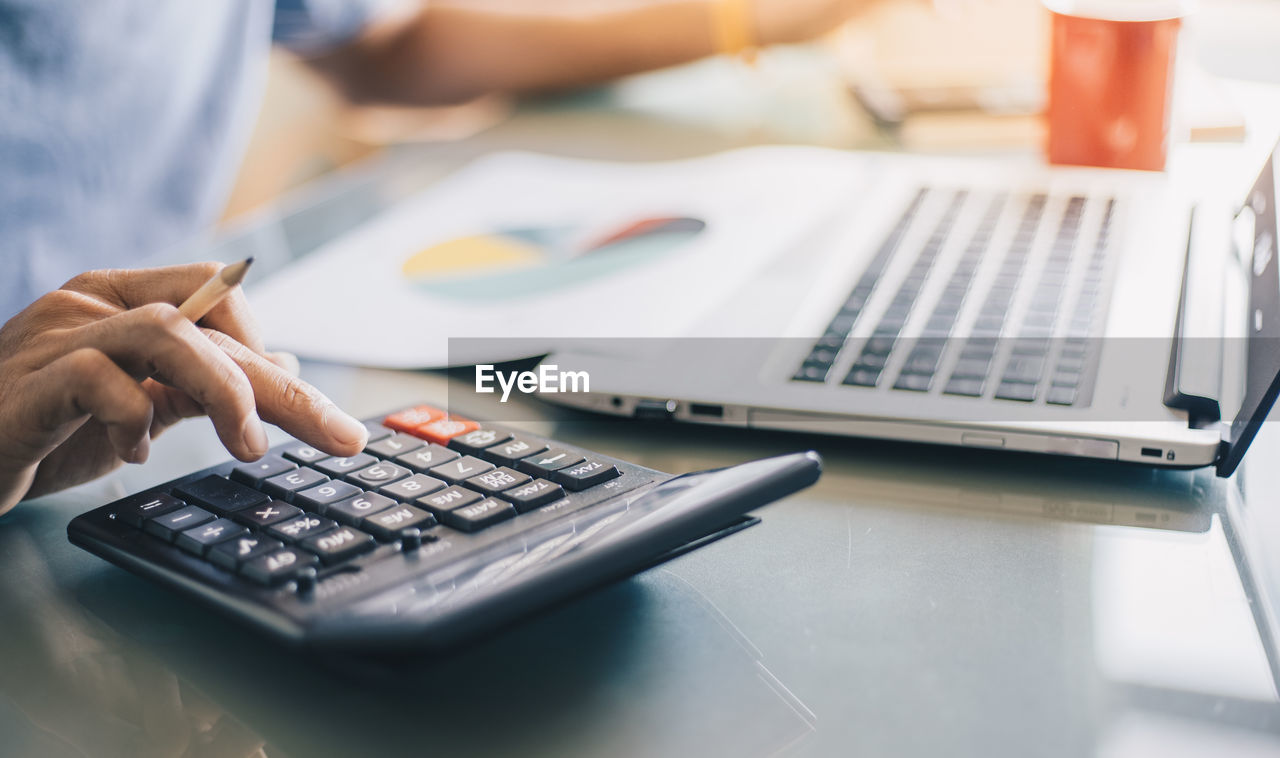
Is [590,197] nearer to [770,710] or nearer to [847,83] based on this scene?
[847,83]

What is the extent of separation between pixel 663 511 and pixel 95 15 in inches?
23.3

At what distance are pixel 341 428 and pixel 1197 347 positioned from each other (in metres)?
0.34

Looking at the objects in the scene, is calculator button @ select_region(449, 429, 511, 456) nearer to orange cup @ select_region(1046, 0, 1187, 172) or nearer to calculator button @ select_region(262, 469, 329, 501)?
calculator button @ select_region(262, 469, 329, 501)

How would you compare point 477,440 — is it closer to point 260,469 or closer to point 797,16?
point 260,469

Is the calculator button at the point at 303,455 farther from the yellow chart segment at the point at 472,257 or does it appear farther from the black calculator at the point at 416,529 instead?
the yellow chart segment at the point at 472,257

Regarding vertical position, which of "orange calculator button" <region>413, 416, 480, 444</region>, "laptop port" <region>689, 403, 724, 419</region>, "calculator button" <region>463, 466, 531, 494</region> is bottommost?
"laptop port" <region>689, 403, 724, 419</region>

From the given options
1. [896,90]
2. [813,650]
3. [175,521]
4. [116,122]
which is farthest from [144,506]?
[896,90]

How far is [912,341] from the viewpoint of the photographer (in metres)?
0.47

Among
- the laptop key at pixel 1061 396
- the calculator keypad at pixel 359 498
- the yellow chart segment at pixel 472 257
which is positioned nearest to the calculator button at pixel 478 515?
the calculator keypad at pixel 359 498

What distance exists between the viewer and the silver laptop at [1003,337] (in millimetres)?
407

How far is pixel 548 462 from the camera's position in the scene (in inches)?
14.8

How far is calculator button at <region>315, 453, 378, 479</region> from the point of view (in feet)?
1.25

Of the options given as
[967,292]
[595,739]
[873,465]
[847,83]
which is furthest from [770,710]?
[847,83]

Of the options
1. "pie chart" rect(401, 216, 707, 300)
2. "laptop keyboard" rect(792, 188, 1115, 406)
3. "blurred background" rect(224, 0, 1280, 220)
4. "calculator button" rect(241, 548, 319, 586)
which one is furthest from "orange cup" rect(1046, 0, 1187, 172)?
"calculator button" rect(241, 548, 319, 586)
